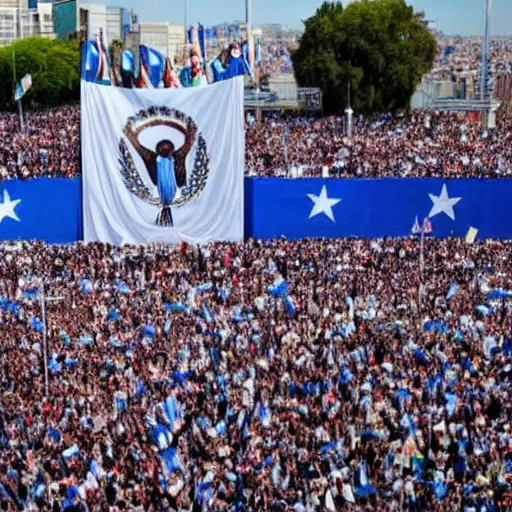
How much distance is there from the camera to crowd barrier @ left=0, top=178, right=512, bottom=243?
31812 millimetres

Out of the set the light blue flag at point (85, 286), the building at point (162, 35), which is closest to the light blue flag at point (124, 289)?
the light blue flag at point (85, 286)

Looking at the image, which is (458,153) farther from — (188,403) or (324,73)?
(188,403)

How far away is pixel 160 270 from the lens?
26.6m

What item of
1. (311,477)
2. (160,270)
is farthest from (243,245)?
(311,477)

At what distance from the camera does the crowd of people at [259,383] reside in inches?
557

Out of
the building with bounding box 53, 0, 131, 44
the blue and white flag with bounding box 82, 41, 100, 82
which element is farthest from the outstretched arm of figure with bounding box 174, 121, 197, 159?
the building with bounding box 53, 0, 131, 44

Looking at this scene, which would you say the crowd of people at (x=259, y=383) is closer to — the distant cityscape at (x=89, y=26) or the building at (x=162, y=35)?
the distant cityscape at (x=89, y=26)

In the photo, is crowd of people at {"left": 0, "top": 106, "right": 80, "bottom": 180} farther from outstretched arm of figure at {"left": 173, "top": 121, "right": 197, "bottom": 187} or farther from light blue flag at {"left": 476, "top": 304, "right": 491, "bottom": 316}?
light blue flag at {"left": 476, "top": 304, "right": 491, "bottom": 316}

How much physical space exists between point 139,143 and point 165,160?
0.89 meters

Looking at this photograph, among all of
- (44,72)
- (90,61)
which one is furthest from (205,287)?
(44,72)

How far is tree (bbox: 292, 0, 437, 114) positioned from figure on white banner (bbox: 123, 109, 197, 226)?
A: 57.2 ft

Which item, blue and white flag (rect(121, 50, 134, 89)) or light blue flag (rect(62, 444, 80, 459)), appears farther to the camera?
blue and white flag (rect(121, 50, 134, 89))

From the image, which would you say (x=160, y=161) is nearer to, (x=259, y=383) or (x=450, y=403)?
(x=259, y=383)

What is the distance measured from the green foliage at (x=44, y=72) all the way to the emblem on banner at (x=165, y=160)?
37218 mm
